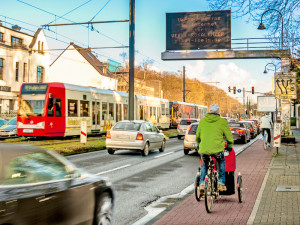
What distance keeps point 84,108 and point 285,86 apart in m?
14.5

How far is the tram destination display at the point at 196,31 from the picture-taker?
81.4ft

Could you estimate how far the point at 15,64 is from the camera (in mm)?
46000

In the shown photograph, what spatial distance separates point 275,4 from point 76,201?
326 inches

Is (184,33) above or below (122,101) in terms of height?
above

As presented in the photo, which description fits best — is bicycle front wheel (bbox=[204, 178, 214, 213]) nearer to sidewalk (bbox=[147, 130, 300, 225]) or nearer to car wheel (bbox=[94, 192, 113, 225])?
sidewalk (bbox=[147, 130, 300, 225])

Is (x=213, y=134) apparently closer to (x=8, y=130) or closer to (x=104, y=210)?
(x=104, y=210)

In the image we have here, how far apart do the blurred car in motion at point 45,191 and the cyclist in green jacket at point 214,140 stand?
2.14 metres

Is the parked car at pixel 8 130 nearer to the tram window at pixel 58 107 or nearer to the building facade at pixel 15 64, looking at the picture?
the tram window at pixel 58 107

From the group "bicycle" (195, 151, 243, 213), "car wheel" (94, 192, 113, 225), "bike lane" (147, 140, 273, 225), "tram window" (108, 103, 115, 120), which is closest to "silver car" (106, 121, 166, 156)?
→ "bike lane" (147, 140, 273, 225)

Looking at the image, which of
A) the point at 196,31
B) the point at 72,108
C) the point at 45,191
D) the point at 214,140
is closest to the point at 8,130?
the point at 72,108

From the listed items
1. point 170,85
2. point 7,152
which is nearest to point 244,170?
point 7,152

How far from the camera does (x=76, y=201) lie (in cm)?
492

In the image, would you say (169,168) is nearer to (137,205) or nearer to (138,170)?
(138,170)

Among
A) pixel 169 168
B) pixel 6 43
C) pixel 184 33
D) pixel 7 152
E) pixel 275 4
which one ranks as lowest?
pixel 169 168
